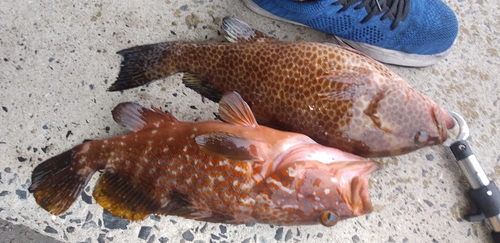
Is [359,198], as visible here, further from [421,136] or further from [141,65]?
[141,65]

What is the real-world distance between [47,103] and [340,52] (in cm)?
151

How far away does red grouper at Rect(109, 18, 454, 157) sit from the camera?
5.47ft

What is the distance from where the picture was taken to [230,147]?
4.95 feet

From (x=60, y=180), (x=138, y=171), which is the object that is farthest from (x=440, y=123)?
(x=60, y=180)

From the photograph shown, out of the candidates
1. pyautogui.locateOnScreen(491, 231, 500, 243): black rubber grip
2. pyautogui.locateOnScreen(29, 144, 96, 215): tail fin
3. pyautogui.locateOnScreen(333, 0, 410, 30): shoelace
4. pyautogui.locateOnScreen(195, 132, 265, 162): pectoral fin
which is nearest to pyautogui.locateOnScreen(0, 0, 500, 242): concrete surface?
pyautogui.locateOnScreen(491, 231, 500, 243): black rubber grip

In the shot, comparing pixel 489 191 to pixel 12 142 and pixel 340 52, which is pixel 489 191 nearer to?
pixel 340 52

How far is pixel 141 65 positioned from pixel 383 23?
1.27 m

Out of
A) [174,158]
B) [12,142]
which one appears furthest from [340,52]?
[12,142]

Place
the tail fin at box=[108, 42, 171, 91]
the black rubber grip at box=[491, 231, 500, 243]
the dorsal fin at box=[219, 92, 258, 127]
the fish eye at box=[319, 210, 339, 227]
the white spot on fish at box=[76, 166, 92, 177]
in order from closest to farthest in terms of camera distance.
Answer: the fish eye at box=[319, 210, 339, 227], the dorsal fin at box=[219, 92, 258, 127], the white spot on fish at box=[76, 166, 92, 177], the tail fin at box=[108, 42, 171, 91], the black rubber grip at box=[491, 231, 500, 243]

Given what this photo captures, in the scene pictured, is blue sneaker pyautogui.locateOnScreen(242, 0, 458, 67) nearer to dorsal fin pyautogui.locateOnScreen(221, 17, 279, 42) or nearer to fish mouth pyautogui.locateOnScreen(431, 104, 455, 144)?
dorsal fin pyautogui.locateOnScreen(221, 17, 279, 42)

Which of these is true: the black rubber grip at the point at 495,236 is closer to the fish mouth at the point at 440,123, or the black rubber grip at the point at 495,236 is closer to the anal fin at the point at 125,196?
the fish mouth at the point at 440,123

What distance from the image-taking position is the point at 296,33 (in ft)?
7.23

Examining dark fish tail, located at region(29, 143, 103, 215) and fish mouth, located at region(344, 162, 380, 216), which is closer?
fish mouth, located at region(344, 162, 380, 216)

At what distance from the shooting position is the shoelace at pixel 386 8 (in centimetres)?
195
